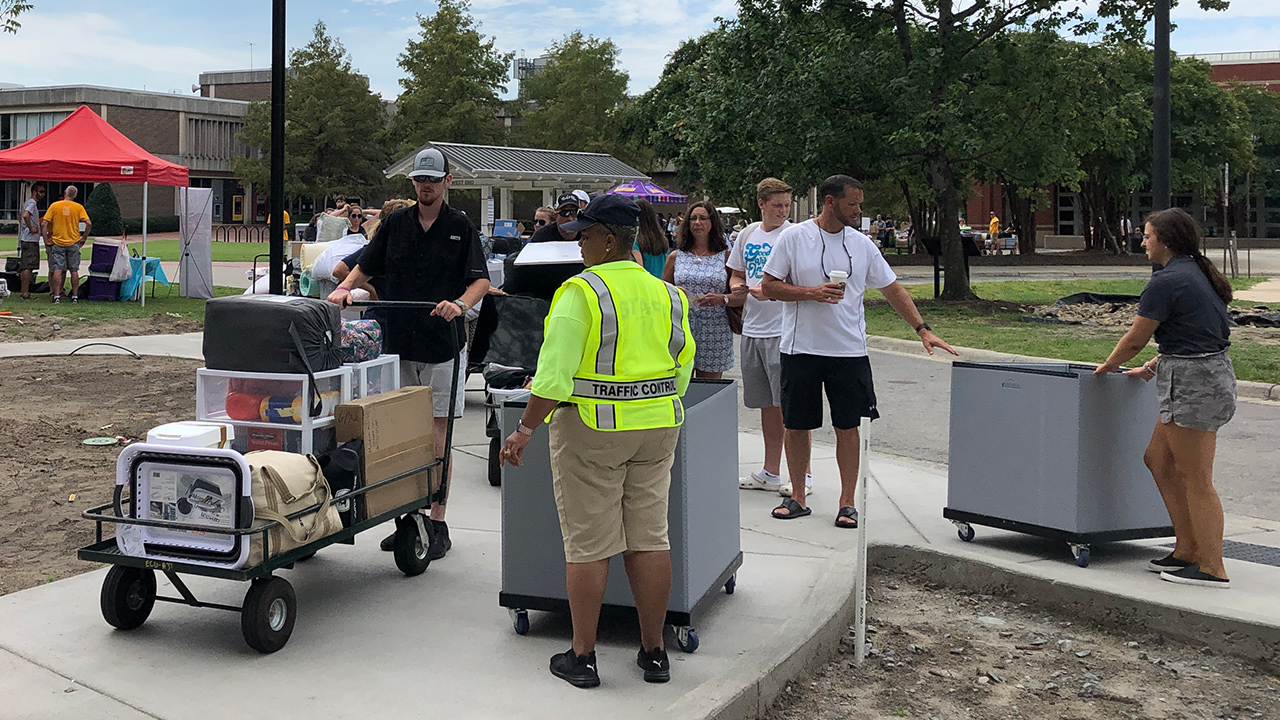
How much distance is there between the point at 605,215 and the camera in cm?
433

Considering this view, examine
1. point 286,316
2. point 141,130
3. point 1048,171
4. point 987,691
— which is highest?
point 141,130

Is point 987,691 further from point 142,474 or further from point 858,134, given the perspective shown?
point 858,134

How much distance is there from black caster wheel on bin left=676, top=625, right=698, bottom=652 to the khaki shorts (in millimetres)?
546

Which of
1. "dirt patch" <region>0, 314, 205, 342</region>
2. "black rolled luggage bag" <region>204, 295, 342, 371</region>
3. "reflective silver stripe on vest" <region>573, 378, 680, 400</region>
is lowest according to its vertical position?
"dirt patch" <region>0, 314, 205, 342</region>

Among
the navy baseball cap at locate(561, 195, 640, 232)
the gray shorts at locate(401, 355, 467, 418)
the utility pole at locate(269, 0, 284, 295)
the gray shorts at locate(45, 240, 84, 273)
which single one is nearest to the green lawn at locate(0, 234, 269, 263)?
the gray shorts at locate(45, 240, 84, 273)

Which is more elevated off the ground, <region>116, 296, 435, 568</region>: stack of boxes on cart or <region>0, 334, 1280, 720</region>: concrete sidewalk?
<region>116, 296, 435, 568</region>: stack of boxes on cart

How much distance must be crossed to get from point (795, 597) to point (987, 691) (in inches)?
39.0

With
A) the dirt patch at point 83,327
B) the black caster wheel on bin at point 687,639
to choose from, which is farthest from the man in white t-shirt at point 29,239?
the black caster wheel on bin at point 687,639

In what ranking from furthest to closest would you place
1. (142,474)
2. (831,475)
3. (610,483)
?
1. (831,475)
2. (142,474)
3. (610,483)

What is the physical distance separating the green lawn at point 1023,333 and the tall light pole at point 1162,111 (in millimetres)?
2258

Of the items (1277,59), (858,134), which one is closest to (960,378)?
(858,134)

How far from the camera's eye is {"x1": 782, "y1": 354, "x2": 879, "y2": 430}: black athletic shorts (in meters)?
6.66

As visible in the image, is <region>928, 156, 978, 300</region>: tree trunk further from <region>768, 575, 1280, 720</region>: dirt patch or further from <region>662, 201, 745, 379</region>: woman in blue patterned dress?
Answer: <region>768, 575, 1280, 720</region>: dirt patch

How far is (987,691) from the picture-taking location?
485 centimetres
